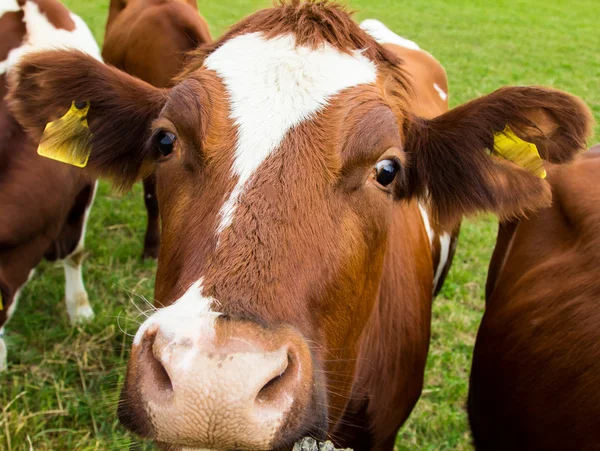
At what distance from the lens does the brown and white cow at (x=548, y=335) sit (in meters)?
2.06

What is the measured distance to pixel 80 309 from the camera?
4.21 meters

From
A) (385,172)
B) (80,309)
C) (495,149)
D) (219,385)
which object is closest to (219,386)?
(219,385)

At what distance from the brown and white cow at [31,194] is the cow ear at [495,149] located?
5.37ft

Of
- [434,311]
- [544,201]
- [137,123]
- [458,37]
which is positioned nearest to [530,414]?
[544,201]

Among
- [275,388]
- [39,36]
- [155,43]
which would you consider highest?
[275,388]

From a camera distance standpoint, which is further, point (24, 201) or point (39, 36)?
point (39, 36)

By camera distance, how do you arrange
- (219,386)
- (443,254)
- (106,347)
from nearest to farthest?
(219,386)
(106,347)
(443,254)

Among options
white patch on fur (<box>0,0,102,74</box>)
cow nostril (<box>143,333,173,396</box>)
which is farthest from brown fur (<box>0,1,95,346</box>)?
cow nostril (<box>143,333,173,396</box>)

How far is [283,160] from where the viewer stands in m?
1.62

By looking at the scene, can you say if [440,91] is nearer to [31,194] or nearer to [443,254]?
[443,254]

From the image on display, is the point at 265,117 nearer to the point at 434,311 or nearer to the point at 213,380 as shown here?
the point at 213,380

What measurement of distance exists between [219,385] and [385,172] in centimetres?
94

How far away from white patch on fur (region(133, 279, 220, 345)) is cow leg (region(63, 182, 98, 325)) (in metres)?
2.98

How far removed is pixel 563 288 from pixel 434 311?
247 centimetres
